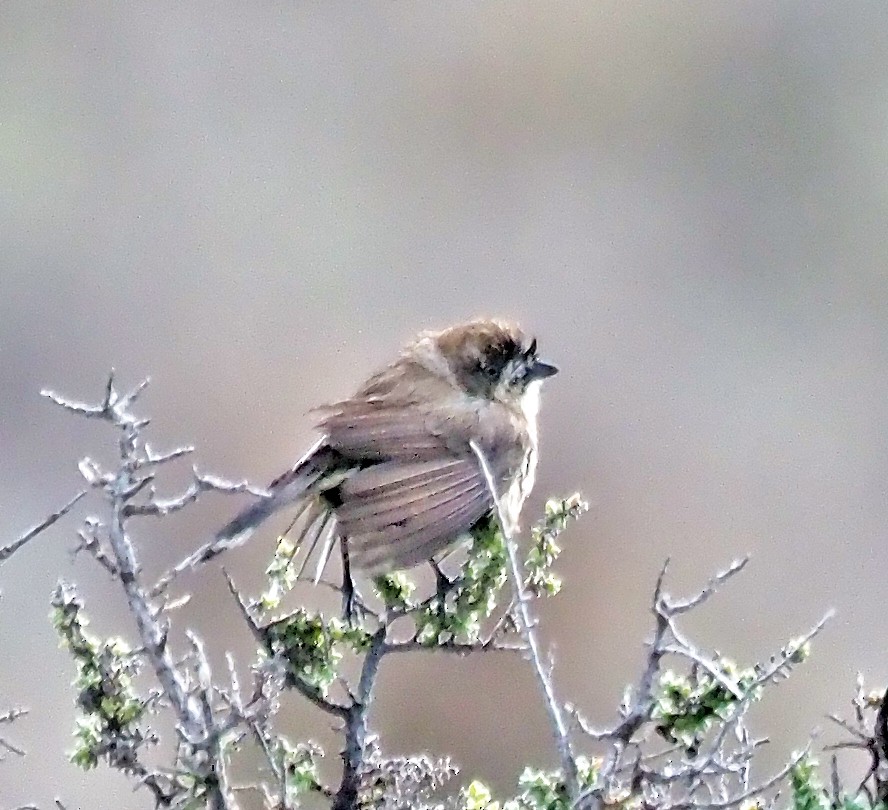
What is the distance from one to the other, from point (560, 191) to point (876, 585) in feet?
3.06

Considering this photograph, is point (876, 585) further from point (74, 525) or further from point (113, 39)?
point (113, 39)

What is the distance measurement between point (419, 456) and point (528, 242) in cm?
99

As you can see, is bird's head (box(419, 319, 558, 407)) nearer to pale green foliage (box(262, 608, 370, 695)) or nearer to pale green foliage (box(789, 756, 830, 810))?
pale green foliage (box(262, 608, 370, 695))

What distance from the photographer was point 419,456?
124 cm

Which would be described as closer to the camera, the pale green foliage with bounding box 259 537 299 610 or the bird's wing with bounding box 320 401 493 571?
the pale green foliage with bounding box 259 537 299 610

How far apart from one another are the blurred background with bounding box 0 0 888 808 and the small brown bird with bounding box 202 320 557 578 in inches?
19.3

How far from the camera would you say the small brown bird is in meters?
1.06

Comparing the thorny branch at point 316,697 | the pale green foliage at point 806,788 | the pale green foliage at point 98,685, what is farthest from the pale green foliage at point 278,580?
the pale green foliage at point 806,788

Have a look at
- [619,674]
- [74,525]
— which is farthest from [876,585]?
[74,525]

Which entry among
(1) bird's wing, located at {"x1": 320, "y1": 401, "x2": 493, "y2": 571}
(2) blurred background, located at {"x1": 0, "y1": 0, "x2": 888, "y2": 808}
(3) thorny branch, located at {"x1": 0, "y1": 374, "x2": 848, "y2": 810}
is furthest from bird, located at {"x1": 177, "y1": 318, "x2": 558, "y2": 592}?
(2) blurred background, located at {"x1": 0, "y1": 0, "x2": 888, "y2": 808}

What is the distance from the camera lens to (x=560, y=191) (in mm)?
2152

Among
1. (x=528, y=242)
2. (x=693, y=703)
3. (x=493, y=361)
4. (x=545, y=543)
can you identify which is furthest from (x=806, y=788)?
(x=528, y=242)

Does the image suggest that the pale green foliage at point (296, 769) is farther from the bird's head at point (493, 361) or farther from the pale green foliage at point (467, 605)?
the bird's head at point (493, 361)

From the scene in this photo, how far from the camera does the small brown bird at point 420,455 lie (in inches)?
41.8
